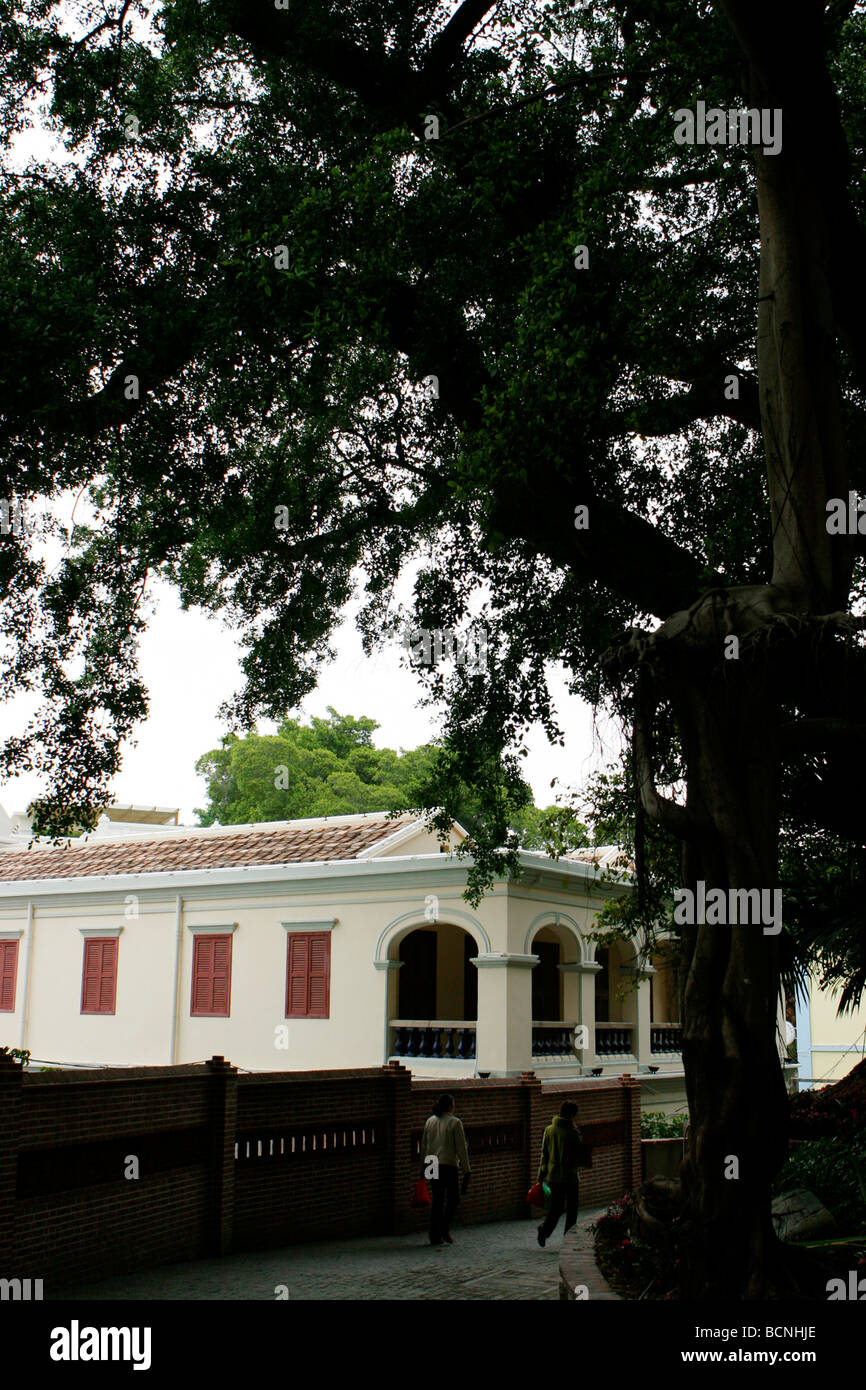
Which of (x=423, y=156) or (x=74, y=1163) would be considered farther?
(x=423, y=156)

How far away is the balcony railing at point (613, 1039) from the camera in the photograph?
22062 mm

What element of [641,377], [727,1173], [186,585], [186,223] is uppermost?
[186,223]

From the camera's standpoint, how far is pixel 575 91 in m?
10.8

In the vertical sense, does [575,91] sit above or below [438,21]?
below

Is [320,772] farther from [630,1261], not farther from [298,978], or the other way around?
[630,1261]

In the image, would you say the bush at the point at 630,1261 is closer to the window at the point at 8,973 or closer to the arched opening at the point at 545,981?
the arched opening at the point at 545,981

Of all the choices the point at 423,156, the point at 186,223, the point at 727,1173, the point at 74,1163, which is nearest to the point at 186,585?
the point at 186,223

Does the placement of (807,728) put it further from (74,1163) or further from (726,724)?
(74,1163)

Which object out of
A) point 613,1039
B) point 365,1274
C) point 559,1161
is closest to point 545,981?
point 613,1039

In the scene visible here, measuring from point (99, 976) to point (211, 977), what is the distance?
2.79 m

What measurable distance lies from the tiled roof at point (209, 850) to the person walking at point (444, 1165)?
887 centimetres

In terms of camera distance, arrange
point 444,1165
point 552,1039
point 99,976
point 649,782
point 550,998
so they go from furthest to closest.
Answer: point 550,998 < point 99,976 < point 552,1039 < point 444,1165 < point 649,782

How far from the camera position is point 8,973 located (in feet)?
81.7
